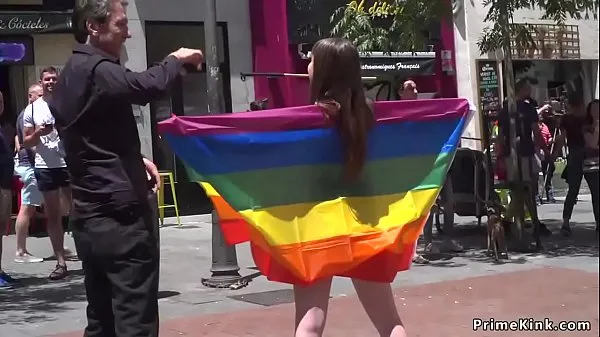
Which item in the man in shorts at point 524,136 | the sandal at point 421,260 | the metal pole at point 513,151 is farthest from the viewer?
the man in shorts at point 524,136

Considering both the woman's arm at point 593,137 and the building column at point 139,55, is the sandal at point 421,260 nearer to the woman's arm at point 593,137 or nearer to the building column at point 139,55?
the woman's arm at point 593,137

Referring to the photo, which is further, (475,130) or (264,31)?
(475,130)

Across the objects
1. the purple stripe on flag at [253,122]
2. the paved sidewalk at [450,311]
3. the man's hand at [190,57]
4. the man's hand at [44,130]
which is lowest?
the paved sidewalk at [450,311]

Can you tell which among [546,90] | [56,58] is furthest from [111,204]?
[546,90]

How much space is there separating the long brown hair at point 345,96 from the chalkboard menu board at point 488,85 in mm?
14989

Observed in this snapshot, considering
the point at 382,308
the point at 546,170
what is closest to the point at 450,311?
the point at 382,308

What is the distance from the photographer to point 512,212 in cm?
1005

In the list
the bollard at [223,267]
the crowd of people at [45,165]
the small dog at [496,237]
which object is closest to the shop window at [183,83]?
the crowd of people at [45,165]

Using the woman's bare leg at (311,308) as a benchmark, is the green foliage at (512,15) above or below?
above

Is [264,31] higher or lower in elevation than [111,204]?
higher

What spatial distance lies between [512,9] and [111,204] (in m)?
6.84

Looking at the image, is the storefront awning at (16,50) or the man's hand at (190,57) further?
the storefront awning at (16,50)

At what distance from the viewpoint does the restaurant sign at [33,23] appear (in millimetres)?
13219

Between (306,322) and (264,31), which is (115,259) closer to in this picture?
(306,322)
